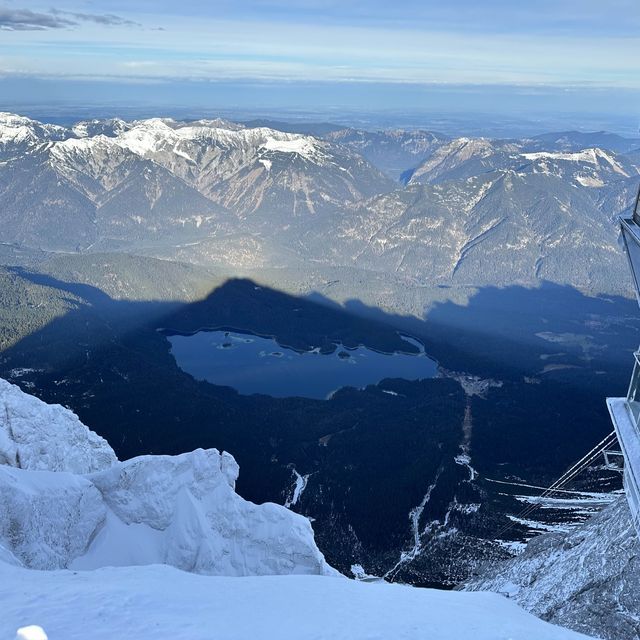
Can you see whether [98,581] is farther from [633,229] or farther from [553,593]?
[553,593]

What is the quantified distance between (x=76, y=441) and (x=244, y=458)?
7400cm

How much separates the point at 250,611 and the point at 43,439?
67.4 metres

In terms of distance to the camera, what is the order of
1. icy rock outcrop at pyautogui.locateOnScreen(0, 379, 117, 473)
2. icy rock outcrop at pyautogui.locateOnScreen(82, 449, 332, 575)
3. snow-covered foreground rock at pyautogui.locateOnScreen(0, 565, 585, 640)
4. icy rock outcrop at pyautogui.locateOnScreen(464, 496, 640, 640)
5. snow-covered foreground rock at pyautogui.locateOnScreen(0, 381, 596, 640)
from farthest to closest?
icy rock outcrop at pyautogui.locateOnScreen(0, 379, 117, 473)
icy rock outcrop at pyautogui.locateOnScreen(82, 449, 332, 575)
icy rock outcrop at pyautogui.locateOnScreen(464, 496, 640, 640)
snow-covered foreground rock at pyautogui.locateOnScreen(0, 381, 596, 640)
snow-covered foreground rock at pyautogui.locateOnScreen(0, 565, 585, 640)

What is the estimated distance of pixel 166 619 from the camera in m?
22.0

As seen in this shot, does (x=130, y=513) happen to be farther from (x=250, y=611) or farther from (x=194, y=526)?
(x=250, y=611)

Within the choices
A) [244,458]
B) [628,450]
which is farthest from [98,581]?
[244,458]

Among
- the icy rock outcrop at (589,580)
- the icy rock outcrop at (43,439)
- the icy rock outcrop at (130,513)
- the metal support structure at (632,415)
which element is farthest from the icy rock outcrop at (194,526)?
the metal support structure at (632,415)

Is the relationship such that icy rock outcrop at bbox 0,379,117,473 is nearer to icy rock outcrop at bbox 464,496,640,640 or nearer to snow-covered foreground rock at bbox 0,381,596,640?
snow-covered foreground rock at bbox 0,381,596,640

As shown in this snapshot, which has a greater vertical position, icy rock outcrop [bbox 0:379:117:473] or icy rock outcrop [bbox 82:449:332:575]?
icy rock outcrop [bbox 0:379:117:473]

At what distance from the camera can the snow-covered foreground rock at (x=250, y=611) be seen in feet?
70.3

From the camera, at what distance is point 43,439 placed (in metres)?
82.8

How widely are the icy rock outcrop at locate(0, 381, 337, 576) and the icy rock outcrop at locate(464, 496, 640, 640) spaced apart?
76.2 ft

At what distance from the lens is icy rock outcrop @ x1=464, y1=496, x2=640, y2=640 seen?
2157 inches

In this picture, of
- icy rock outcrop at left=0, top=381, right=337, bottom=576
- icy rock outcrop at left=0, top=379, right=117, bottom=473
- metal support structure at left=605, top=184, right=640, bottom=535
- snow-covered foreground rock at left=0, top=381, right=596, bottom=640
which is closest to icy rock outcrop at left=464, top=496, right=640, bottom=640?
snow-covered foreground rock at left=0, top=381, right=596, bottom=640
